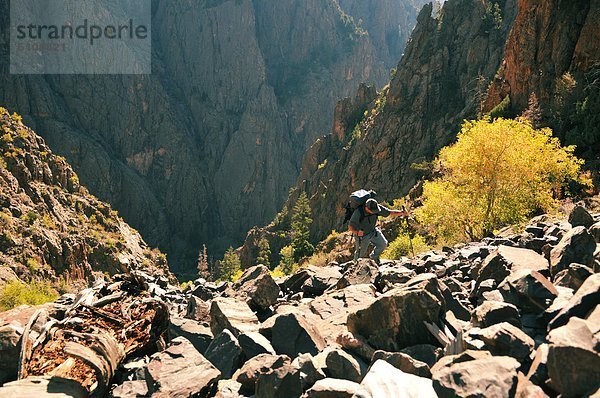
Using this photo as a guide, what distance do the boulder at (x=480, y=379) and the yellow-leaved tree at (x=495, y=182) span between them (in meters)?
11.8

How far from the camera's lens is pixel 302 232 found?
58.4m

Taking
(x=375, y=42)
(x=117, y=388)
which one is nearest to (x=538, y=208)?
(x=117, y=388)

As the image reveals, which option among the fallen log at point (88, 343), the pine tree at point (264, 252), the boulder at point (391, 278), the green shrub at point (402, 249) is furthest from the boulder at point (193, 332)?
the pine tree at point (264, 252)

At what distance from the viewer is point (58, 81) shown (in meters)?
126

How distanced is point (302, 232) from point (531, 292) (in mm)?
55219

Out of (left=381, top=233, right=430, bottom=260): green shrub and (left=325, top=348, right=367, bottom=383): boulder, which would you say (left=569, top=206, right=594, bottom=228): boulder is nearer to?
(left=325, top=348, right=367, bottom=383): boulder

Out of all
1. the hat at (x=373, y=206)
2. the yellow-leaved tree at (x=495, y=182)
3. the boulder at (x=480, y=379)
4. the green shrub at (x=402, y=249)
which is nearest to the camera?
the boulder at (x=480, y=379)

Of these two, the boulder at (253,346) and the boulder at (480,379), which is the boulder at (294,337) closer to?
the boulder at (253,346)

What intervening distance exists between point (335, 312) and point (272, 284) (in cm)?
128

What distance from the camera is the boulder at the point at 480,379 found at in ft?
7.75

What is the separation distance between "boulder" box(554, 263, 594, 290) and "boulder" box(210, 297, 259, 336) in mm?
3213

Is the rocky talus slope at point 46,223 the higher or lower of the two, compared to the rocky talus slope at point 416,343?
lower

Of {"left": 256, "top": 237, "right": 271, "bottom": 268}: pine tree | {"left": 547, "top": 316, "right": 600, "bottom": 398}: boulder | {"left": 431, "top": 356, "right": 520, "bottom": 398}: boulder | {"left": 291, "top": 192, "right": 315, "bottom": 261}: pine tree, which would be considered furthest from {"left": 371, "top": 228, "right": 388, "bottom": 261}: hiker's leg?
{"left": 256, "top": 237, "right": 271, "bottom": 268}: pine tree

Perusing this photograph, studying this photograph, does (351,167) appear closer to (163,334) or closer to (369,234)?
(369,234)
